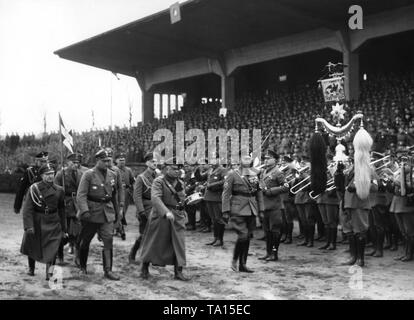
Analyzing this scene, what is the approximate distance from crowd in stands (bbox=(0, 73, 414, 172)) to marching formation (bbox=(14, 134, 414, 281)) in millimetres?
1724

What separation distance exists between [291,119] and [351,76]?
10.3 feet

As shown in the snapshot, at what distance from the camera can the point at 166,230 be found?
732 centimetres

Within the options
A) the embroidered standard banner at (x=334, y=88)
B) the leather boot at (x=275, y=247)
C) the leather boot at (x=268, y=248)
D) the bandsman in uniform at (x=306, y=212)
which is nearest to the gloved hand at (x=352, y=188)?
the leather boot at (x=275, y=247)

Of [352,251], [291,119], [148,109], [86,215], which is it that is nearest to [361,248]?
[352,251]

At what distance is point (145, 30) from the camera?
25234 mm

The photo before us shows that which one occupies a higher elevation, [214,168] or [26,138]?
[26,138]

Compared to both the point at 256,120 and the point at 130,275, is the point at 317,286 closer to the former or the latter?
the point at 130,275

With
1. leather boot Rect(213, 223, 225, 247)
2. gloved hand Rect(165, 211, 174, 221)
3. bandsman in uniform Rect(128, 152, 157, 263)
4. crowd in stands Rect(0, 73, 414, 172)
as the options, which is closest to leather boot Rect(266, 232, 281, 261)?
leather boot Rect(213, 223, 225, 247)

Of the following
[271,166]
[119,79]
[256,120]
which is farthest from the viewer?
[119,79]

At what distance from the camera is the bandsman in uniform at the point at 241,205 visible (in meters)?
7.79

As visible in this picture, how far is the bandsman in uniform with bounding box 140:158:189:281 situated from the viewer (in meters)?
7.24

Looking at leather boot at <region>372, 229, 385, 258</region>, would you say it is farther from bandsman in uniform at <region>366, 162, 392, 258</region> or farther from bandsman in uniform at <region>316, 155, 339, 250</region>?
bandsman in uniform at <region>316, 155, 339, 250</region>

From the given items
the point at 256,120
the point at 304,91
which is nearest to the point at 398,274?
the point at 256,120

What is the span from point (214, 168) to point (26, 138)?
40444 mm
